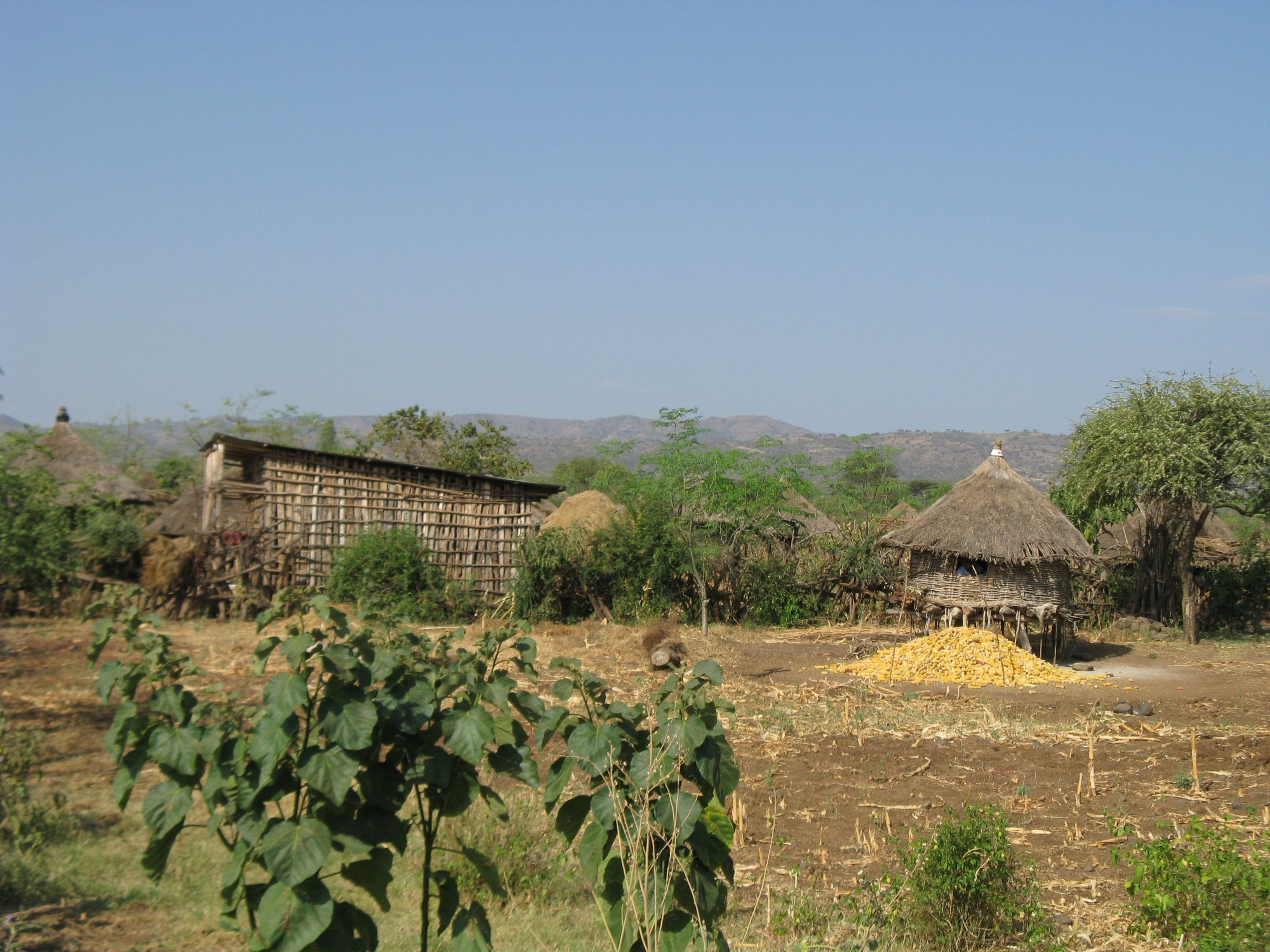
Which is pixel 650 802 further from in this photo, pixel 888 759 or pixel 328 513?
pixel 328 513

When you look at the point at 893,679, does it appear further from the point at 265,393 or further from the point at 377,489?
the point at 265,393

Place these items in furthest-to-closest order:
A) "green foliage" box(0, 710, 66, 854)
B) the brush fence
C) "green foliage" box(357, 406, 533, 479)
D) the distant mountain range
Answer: the distant mountain range, "green foliage" box(357, 406, 533, 479), the brush fence, "green foliage" box(0, 710, 66, 854)

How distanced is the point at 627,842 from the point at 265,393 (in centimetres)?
4350

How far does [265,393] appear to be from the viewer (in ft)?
142

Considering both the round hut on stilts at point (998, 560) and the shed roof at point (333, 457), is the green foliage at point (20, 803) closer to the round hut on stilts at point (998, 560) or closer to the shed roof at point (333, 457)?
the shed roof at point (333, 457)

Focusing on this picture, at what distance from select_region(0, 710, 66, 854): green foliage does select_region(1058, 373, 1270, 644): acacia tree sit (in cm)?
1635

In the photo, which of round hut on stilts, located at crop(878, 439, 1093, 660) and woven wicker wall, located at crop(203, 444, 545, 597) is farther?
woven wicker wall, located at crop(203, 444, 545, 597)

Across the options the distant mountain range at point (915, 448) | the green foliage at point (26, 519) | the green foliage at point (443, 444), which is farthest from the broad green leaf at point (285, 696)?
the distant mountain range at point (915, 448)

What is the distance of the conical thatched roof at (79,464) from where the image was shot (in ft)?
71.6

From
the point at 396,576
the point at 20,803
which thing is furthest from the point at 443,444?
the point at 20,803

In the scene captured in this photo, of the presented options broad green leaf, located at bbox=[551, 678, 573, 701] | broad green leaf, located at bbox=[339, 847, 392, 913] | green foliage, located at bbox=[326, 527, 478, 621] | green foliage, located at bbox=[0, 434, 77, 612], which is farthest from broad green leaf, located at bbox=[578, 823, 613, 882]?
green foliage, located at bbox=[326, 527, 478, 621]

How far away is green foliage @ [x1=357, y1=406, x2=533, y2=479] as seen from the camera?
32.8m

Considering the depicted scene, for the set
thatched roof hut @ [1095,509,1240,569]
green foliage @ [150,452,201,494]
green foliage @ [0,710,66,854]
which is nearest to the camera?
green foliage @ [0,710,66,854]

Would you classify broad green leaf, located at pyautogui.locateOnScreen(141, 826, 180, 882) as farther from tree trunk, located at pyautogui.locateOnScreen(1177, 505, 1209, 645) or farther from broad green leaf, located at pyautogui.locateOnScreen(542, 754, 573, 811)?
tree trunk, located at pyautogui.locateOnScreen(1177, 505, 1209, 645)
